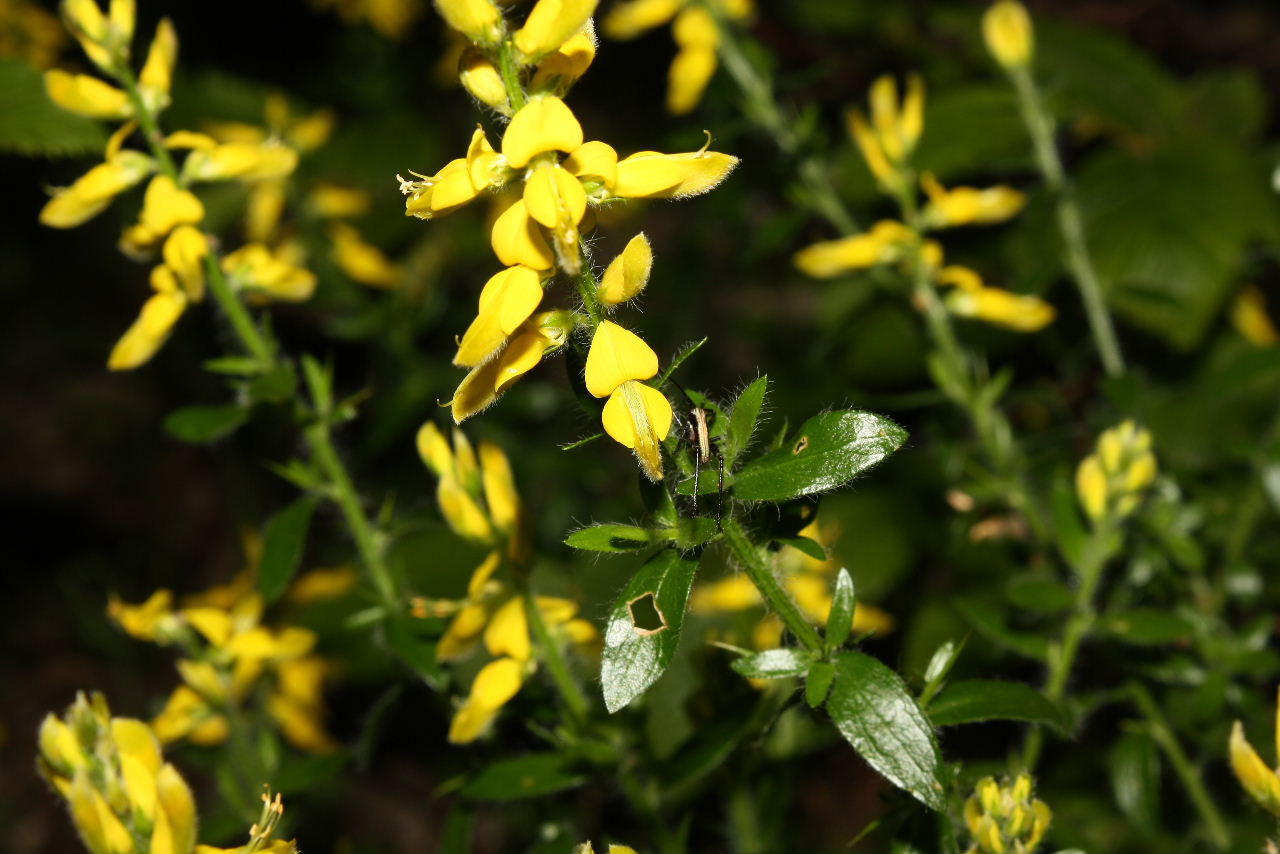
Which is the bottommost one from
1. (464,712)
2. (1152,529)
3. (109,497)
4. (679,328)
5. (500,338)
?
(109,497)

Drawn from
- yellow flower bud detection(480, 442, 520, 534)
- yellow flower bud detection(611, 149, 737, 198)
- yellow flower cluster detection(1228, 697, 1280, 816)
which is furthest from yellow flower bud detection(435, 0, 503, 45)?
yellow flower cluster detection(1228, 697, 1280, 816)

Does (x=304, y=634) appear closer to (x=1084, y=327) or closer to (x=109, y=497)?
(x=1084, y=327)

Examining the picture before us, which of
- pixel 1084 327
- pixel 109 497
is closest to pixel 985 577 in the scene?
pixel 1084 327

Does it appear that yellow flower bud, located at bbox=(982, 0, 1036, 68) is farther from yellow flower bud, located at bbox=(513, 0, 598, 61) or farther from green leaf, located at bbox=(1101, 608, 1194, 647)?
yellow flower bud, located at bbox=(513, 0, 598, 61)

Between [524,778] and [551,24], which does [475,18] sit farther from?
[524,778]

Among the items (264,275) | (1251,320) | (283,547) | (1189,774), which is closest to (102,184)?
(264,275)
